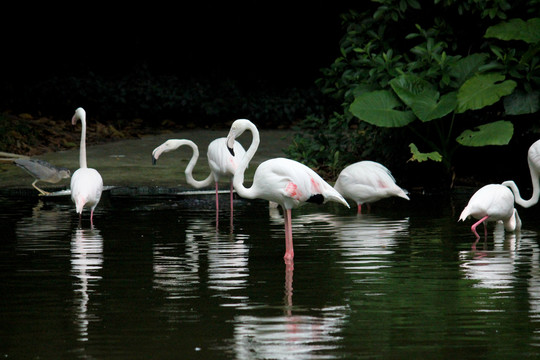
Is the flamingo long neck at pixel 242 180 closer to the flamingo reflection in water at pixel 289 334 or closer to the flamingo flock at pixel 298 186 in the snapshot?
the flamingo flock at pixel 298 186

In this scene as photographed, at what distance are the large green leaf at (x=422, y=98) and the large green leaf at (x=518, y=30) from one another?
2.78 feet

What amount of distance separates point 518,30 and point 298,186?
4.89 m

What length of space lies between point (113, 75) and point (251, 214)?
11621mm

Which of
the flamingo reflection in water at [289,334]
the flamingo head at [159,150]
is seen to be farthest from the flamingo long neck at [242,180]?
the flamingo head at [159,150]

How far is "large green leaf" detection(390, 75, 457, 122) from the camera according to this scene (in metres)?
11.0

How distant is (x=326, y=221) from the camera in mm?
9031

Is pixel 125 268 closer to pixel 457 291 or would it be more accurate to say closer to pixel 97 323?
pixel 97 323

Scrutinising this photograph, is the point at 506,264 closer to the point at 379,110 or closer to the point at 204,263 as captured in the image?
the point at 204,263

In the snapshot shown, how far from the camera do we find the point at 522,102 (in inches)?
432

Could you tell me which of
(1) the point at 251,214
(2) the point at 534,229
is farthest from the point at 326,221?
(2) the point at 534,229

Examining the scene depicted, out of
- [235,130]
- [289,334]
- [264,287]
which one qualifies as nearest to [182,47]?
[235,130]

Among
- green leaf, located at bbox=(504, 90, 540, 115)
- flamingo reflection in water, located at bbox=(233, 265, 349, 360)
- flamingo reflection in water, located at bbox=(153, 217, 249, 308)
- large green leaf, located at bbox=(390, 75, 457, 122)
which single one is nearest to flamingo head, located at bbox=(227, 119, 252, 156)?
flamingo reflection in water, located at bbox=(153, 217, 249, 308)

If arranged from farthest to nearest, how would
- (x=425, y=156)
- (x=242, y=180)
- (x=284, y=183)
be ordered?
(x=425, y=156)
(x=242, y=180)
(x=284, y=183)

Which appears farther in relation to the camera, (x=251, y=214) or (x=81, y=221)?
(x=251, y=214)
